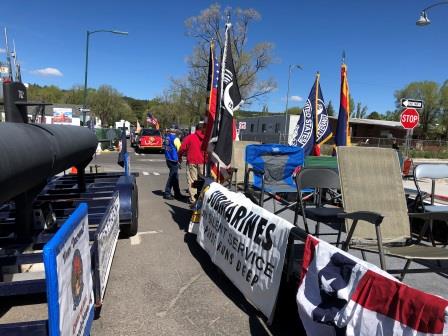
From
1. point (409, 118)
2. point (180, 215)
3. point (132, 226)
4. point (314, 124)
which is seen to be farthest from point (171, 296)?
point (409, 118)

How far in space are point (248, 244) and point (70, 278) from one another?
75.5 inches

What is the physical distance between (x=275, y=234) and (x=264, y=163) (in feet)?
16.3

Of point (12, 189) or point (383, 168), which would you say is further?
point (383, 168)

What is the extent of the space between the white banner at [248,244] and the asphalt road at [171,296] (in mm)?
206

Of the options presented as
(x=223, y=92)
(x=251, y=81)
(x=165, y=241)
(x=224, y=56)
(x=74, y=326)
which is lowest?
(x=165, y=241)

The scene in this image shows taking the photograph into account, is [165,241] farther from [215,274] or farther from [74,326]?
[74,326]

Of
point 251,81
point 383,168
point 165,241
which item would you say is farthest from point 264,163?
point 251,81

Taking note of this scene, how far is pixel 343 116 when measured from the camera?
8.58 m

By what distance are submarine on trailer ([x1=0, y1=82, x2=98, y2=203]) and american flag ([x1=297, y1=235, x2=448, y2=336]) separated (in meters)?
2.11

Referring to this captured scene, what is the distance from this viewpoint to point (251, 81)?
142 feet

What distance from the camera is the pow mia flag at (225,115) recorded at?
6.38m

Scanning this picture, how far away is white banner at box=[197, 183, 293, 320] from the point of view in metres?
3.51

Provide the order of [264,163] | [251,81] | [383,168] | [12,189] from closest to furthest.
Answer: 1. [12,189]
2. [383,168]
3. [264,163]
4. [251,81]

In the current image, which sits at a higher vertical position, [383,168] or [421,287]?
[383,168]
